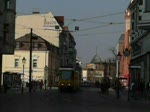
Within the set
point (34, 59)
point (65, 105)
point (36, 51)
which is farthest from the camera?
point (36, 51)

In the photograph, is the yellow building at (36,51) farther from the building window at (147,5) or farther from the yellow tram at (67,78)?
the building window at (147,5)

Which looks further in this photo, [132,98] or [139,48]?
[139,48]

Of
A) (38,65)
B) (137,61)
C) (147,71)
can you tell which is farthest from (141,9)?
(38,65)

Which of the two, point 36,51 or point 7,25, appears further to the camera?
point 36,51

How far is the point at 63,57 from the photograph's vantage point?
516ft

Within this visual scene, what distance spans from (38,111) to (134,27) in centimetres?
4499

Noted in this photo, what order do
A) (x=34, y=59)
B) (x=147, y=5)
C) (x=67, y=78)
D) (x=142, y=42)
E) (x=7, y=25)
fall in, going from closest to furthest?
(x=147, y=5), (x=142, y=42), (x=7, y=25), (x=67, y=78), (x=34, y=59)

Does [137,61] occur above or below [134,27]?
below

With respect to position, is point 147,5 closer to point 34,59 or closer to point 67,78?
point 67,78

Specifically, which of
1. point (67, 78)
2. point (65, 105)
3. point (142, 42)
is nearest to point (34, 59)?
point (67, 78)

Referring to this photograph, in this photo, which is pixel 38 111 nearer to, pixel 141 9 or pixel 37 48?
pixel 141 9

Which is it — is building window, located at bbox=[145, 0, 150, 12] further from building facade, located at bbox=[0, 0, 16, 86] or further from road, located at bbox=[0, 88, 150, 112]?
building facade, located at bbox=[0, 0, 16, 86]

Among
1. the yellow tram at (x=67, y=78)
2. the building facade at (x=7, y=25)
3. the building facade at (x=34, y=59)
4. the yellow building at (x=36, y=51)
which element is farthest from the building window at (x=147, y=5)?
the building facade at (x=34, y=59)

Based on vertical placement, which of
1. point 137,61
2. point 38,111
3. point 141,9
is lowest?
point 38,111
